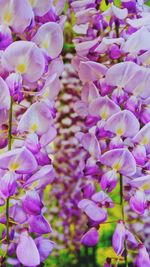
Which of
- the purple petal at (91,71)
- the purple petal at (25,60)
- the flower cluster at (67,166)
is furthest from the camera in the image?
the flower cluster at (67,166)

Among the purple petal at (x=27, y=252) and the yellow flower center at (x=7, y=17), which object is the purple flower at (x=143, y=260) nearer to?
the purple petal at (x=27, y=252)

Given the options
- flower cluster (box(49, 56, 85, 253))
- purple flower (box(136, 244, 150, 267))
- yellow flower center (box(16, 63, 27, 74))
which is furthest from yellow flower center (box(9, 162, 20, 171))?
flower cluster (box(49, 56, 85, 253))

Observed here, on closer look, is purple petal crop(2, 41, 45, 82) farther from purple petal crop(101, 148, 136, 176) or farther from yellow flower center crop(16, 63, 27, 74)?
purple petal crop(101, 148, 136, 176)

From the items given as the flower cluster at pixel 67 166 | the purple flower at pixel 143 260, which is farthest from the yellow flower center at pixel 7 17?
the flower cluster at pixel 67 166

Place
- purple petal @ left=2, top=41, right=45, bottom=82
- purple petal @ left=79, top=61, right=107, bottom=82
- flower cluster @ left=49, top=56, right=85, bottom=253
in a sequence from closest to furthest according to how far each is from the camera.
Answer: purple petal @ left=2, top=41, right=45, bottom=82, purple petal @ left=79, top=61, right=107, bottom=82, flower cluster @ left=49, top=56, right=85, bottom=253

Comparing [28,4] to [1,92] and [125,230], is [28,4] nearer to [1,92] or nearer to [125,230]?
[1,92]
